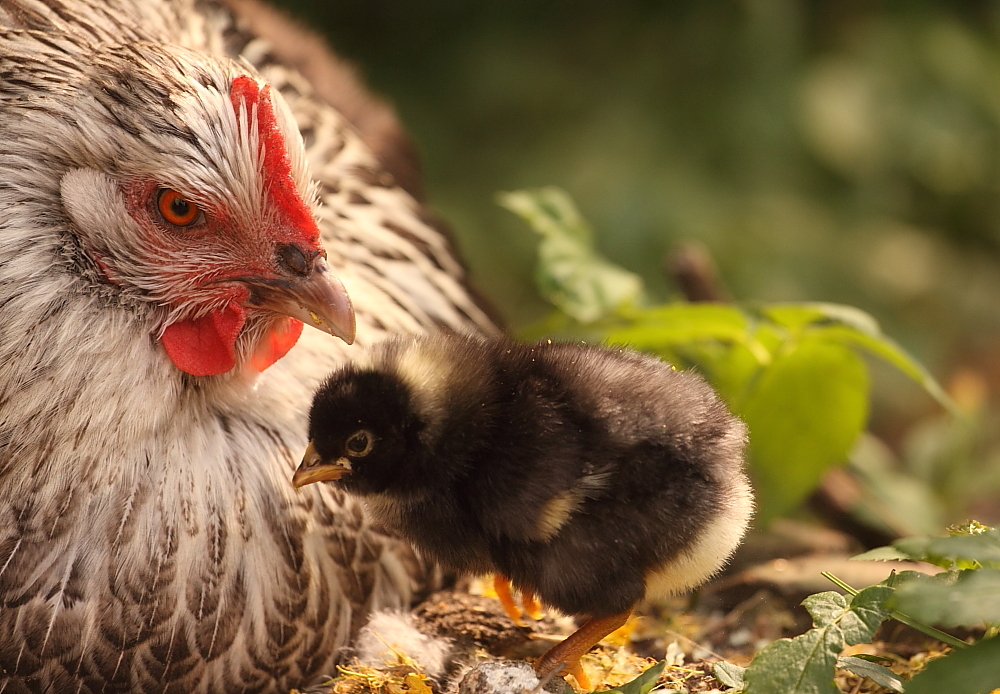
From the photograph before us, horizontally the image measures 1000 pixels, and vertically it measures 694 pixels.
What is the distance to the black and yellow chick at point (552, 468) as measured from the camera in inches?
55.6

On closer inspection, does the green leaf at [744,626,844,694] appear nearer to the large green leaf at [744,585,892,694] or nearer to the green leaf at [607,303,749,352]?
the large green leaf at [744,585,892,694]

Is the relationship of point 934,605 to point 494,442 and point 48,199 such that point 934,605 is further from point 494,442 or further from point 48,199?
point 48,199

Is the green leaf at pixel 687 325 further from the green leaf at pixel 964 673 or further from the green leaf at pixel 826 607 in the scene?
the green leaf at pixel 964 673

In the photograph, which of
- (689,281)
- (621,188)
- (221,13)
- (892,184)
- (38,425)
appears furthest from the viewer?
(892,184)

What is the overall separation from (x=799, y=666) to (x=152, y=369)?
93 centimetres

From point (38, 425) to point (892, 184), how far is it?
330cm

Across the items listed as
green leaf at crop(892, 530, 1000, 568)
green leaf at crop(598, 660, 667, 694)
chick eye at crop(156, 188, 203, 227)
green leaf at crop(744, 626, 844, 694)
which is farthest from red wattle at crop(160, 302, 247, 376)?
green leaf at crop(892, 530, 1000, 568)

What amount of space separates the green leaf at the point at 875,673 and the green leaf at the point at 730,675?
13 centimetres

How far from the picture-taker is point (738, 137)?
3756 millimetres

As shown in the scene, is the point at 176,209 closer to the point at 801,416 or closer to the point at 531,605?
the point at 531,605

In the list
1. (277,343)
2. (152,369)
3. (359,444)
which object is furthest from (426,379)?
(152,369)

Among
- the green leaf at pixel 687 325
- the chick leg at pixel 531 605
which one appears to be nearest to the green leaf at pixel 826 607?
the chick leg at pixel 531 605

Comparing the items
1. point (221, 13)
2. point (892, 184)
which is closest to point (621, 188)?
point (892, 184)

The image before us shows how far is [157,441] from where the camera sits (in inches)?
57.3
